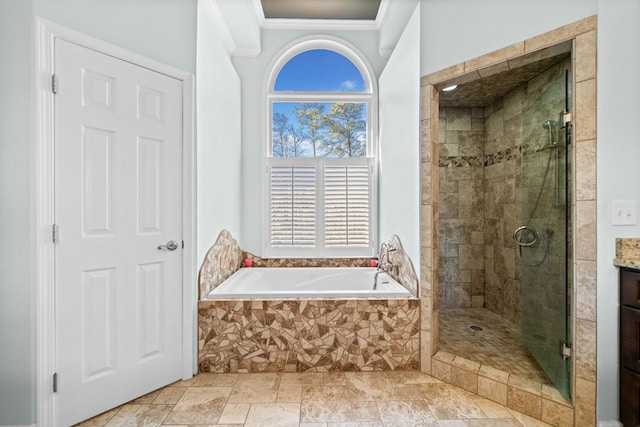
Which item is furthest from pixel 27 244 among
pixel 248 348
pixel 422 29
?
pixel 422 29

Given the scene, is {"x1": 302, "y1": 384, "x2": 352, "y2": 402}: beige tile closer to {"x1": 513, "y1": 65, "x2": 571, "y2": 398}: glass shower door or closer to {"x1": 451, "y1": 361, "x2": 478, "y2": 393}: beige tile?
{"x1": 451, "y1": 361, "x2": 478, "y2": 393}: beige tile

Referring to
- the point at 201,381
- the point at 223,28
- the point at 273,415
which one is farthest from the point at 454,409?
the point at 223,28

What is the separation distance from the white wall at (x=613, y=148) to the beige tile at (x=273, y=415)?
5.09 ft

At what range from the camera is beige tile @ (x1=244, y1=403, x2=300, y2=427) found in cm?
166

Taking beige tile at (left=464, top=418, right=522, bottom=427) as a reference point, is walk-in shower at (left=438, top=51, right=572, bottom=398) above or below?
above

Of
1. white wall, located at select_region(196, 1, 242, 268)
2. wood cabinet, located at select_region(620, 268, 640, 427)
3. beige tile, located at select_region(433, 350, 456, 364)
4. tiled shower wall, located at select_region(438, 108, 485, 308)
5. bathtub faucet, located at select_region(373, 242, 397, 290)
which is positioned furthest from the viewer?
tiled shower wall, located at select_region(438, 108, 485, 308)

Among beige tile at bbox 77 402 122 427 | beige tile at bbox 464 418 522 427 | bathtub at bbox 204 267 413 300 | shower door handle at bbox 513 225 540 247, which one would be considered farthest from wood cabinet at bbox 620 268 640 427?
beige tile at bbox 77 402 122 427

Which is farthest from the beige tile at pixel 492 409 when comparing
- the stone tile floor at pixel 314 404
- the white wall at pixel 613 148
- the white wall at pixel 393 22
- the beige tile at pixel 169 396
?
the white wall at pixel 393 22

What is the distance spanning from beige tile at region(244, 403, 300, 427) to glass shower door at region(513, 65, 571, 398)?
58.2 inches

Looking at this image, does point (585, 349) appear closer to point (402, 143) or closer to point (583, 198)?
point (583, 198)

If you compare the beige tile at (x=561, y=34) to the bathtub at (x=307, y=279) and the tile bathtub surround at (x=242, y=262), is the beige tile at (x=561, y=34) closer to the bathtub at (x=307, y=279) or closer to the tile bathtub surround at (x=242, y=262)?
the tile bathtub surround at (x=242, y=262)

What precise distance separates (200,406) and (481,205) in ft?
10.3

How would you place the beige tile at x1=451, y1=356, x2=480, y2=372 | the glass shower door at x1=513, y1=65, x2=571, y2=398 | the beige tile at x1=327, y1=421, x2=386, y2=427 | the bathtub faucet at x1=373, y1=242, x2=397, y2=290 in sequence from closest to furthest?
1. the beige tile at x1=327, y1=421, x2=386, y2=427
2. the glass shower door at x1=513, y1=65, x2=571, y2=398
3. the beige tile at x1=451, y1=356, x2=480, y2=372
4. the bathtub faucet at x1=373, y1=242, x2=397, y2=290

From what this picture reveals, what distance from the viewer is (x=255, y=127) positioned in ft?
10.6
